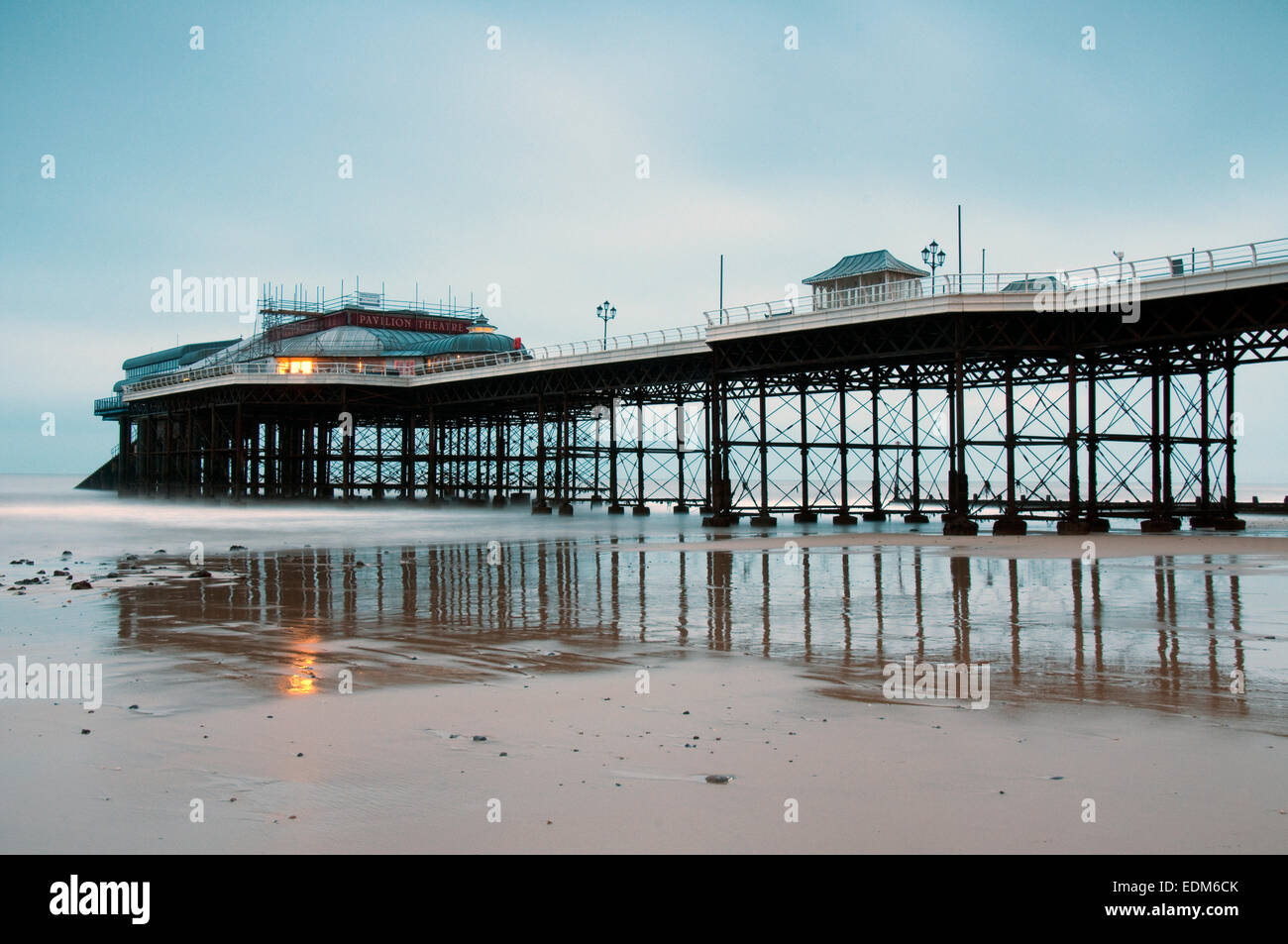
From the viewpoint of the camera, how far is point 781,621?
51.4 ft

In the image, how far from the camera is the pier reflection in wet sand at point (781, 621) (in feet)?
37.6

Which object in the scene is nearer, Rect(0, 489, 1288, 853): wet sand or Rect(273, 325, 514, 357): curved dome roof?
Rect(0, 489, 1288, 853): wet sand

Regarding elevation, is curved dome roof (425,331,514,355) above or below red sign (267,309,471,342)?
below

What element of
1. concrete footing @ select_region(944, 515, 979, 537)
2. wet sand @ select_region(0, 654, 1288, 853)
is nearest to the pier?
concrete footing @ select_region(944, 515, 979, 537)

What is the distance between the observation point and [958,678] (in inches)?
433

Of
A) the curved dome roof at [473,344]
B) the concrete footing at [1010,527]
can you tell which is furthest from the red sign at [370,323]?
the concrete footing at [1010,527]

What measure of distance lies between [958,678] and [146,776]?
7590mm

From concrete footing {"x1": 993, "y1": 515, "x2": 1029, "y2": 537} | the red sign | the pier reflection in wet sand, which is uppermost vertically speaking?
the red sign

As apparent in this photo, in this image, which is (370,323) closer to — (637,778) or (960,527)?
(960,527)

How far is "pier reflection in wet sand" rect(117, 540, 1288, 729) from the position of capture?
1145 cm

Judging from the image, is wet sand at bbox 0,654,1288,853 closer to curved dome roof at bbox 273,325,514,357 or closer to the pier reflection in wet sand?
the pier reflection in wet sand

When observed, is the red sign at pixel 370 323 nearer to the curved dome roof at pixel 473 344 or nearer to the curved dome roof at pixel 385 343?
the curved dome roof at pixel 385 343

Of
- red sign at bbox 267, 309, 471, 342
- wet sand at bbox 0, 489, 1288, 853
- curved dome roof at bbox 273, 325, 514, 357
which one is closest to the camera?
wet sand at bbox 0, 489, 1288, 853
